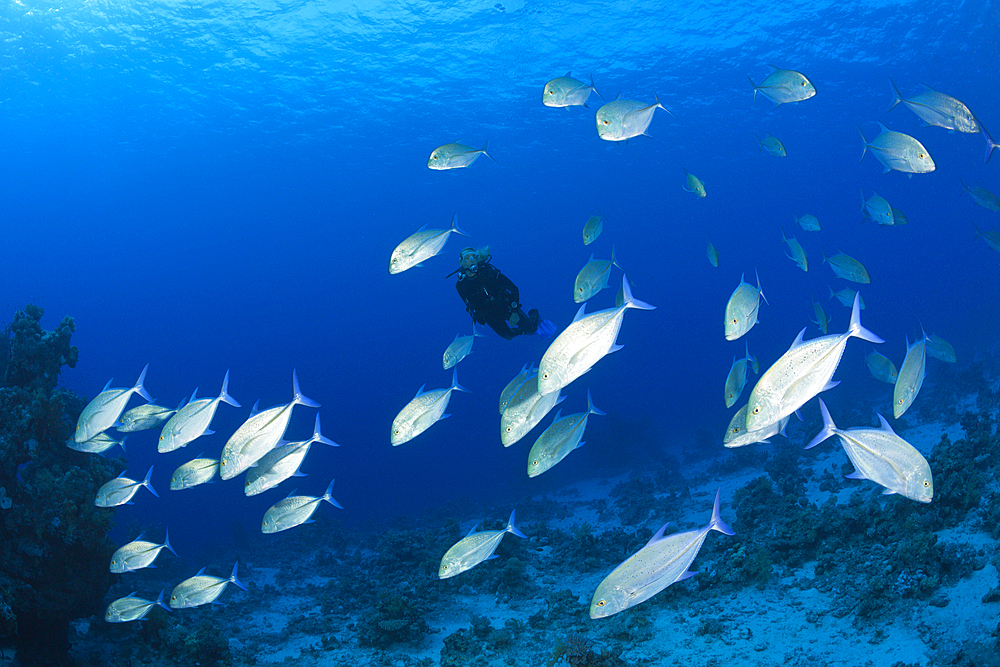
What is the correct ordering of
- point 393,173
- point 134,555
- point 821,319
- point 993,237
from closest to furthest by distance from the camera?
1. point 821,319
2. point 134,555
3. point 993,237
4. point 393,173

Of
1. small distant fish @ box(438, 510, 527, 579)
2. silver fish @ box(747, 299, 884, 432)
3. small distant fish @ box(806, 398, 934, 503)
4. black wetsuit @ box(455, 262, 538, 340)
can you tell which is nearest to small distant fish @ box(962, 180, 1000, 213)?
small distant fish @ box(806, 398, 934, 503)

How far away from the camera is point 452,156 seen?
6.08m

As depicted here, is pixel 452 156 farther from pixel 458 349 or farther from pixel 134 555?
pixel 134 555

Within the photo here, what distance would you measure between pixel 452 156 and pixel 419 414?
144 inches

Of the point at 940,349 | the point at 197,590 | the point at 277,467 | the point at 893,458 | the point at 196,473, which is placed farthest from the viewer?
the point at 940,349

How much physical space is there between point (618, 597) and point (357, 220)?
161 ft

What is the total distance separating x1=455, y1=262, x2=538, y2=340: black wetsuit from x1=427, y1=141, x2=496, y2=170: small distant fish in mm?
1393

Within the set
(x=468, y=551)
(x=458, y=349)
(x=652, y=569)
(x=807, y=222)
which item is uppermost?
(x=807, y=222)

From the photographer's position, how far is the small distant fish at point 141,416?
6043 millimetres

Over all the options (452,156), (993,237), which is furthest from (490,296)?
(993,237)

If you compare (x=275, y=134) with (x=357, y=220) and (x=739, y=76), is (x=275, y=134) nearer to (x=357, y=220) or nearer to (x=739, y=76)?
(x=357, y=220)

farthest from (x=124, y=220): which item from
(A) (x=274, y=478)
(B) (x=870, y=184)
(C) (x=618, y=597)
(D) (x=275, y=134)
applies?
(B) (x=870, y=184)

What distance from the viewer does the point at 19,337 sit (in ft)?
23.6

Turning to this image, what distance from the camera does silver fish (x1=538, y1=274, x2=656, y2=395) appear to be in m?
2.93
